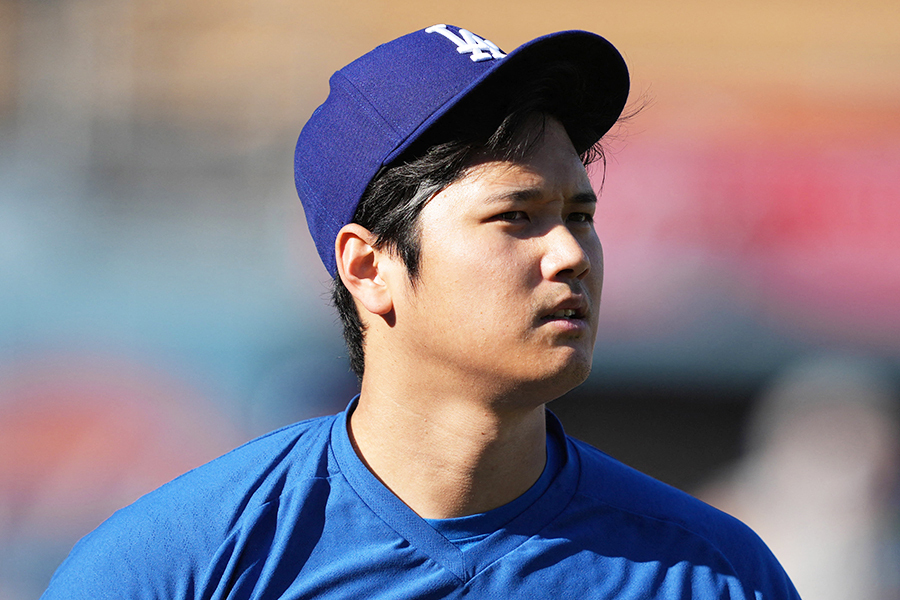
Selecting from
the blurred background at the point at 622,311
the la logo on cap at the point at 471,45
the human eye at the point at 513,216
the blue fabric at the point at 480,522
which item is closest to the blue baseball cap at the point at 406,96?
the la logo on cap at the point at 471,45

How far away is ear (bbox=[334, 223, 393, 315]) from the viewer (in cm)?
175

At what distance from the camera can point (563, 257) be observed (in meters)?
1.57

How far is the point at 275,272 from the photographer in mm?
6320

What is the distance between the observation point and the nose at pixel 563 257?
5.15 feet

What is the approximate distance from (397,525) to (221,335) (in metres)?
4.75

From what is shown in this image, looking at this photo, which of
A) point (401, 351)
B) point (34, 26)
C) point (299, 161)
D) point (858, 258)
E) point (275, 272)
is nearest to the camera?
point (401, 351)

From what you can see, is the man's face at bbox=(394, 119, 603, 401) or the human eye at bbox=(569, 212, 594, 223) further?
the human eye at bbox=(569, 212, 594, 223)

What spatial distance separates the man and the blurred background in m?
3.73

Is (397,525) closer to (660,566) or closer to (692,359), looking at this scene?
(660,566)

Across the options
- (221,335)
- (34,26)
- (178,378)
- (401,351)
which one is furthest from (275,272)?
(401,351)

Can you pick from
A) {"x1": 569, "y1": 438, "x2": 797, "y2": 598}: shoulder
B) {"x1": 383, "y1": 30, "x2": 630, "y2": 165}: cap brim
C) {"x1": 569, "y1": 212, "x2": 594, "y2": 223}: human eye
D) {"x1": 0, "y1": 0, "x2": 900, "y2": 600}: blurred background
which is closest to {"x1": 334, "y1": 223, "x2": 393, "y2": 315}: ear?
{"x1": 383, "y1": 30, "x2": 630, "y2": 165}: cap brim

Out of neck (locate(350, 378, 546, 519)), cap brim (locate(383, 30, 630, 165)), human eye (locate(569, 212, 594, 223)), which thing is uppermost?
cap brim (locate(383, 30, 630, 165))

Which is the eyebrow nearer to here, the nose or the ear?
the nose

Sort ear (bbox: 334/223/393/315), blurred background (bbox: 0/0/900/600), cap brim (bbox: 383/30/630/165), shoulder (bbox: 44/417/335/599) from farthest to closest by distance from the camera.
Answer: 1. blurred background (bbox: 0/0/900/600)
2. ear (bbox: 334/223/393/315)
3. cap brim (bbox: 383/30/630/165)
4. shoulder (bbox: 44/417/335/599)
